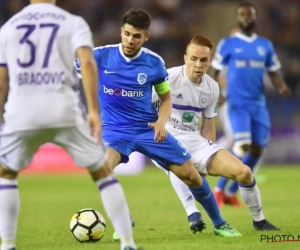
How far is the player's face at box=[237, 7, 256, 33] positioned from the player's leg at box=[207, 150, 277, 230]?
12.8 feet

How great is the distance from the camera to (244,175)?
7.73m

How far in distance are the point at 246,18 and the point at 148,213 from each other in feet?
10.5

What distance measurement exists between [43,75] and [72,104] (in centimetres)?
29

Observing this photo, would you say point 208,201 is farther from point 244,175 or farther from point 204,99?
point 204,99

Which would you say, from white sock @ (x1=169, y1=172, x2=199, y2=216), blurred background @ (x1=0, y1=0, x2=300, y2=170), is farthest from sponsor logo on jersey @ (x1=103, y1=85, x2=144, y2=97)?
blurred background @ (x1=0, y1=0, x2=300, y2=170)

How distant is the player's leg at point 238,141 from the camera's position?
11.2m

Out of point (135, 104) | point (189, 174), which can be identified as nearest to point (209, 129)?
point (189, 174)

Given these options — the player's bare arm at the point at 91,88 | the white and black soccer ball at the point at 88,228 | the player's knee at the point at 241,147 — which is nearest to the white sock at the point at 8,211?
the player's bare arm at the point at 91,88

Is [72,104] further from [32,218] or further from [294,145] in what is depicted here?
[294,145]

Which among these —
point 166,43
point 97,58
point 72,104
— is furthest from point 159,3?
point 72,104

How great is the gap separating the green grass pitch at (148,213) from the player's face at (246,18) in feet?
8.30

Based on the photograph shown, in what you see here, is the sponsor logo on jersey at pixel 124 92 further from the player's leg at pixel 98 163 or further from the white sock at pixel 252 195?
the player's leg at pixel 98 163

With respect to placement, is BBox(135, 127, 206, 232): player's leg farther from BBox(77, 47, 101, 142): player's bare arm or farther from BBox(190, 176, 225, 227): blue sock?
BBox(77, 47, 101, 142): player's bare arm

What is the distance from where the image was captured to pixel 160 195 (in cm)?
1314
